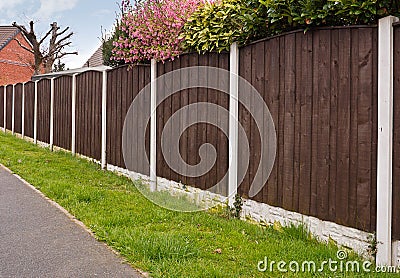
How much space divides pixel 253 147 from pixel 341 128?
4.54ft

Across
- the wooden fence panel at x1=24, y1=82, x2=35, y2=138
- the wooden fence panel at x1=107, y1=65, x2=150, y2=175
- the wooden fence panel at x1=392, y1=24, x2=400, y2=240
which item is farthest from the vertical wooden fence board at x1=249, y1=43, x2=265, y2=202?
the wooden fence panel at x1=24, y1=82, x2=35, y2=138

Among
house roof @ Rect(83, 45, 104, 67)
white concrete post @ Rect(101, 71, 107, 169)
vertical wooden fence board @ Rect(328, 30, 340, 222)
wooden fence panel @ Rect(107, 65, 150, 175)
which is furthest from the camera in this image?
house roof @ Rect(83, 45, 104, 67)

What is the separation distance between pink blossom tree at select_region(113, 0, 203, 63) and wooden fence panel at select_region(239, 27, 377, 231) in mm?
1584

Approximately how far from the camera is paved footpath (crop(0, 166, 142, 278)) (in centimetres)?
423

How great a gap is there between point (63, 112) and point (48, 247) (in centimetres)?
785

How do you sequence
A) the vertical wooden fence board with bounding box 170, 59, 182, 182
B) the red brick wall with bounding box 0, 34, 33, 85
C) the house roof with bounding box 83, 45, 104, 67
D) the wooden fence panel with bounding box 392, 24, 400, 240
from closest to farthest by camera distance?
the wooden fence panel with bounding box 392, 24, 400, 240, the vertical wooden fence board with bounding box 170, 59, 182, 182, the house roof with bounding box 83, 45, 104, 67, the red brick wall with bounding box 0, 34, 33, 85

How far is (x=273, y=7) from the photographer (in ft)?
16.4

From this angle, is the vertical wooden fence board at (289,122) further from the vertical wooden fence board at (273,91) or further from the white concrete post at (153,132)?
the white concrete post at (153,132)

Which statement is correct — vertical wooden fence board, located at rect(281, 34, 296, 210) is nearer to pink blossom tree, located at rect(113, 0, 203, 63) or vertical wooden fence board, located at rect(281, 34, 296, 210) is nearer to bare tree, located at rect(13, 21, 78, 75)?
pink blossom tree, located at rect(113, 0, 203, 63)

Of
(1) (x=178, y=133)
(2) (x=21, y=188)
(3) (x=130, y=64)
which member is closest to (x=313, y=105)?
(1) (x=178, y=133)

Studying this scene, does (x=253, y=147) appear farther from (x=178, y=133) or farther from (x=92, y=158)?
(x=92, y=158)

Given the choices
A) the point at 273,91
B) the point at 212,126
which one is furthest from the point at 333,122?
the point at 212,126

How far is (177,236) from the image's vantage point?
4891 mm

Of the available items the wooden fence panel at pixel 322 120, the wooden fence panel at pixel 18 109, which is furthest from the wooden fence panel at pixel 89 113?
the wooden fence panel at pixel 18 109
